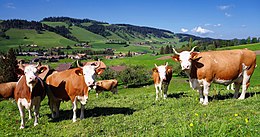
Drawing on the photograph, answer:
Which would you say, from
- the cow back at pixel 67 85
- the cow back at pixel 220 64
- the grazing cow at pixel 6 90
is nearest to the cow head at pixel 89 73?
the cow back at pixel 67 85

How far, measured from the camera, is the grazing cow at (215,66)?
39.4ft

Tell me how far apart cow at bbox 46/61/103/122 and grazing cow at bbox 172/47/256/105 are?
4.46 meters

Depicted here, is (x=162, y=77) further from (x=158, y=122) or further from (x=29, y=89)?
(x=29, y=89)

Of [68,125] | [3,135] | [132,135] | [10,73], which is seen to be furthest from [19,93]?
[10,73]

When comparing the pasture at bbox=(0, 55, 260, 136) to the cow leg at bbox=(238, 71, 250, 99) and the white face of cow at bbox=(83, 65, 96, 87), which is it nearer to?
the cow leg at bbox=(238, 71, 250, 99)

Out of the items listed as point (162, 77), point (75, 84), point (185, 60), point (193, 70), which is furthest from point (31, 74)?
point (162, 77)

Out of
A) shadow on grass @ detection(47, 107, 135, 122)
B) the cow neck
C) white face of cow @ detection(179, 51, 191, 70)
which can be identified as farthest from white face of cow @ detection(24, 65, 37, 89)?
the cow neck

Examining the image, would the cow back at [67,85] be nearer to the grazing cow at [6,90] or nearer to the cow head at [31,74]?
the cow head at [31,74]

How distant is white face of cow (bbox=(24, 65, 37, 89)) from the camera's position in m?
10.1

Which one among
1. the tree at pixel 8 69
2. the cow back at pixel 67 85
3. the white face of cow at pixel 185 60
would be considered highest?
the white face of cow at pixel 185 60

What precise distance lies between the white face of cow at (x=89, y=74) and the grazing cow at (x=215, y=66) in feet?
14.2

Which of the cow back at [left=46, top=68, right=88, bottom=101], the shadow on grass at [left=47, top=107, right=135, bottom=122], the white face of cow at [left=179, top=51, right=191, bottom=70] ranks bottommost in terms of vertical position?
the shadow on grass at [left=47, top=107, right=135, bottom=122]

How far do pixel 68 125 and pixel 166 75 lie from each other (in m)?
8.78

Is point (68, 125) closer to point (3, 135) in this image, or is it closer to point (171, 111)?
point (3, 135)
